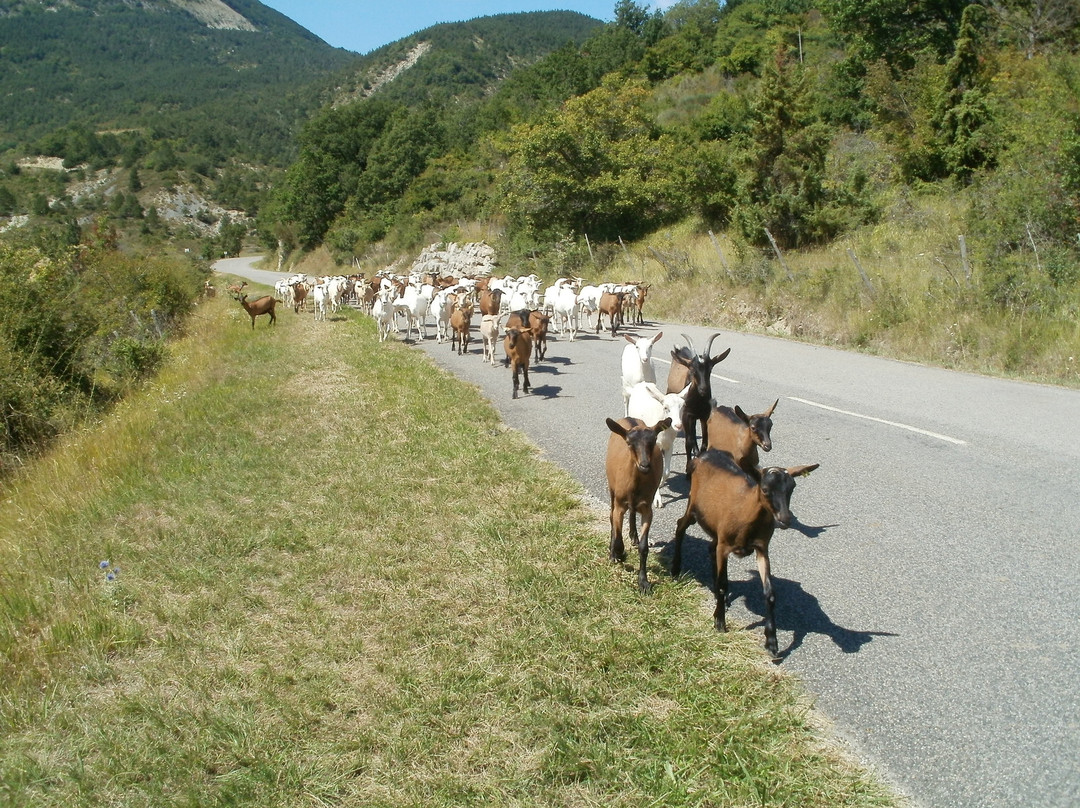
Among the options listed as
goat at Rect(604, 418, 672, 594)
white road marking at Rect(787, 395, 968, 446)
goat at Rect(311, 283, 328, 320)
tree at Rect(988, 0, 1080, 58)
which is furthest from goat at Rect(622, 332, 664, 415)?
tree at Rect(988, 0, 1080, 58)

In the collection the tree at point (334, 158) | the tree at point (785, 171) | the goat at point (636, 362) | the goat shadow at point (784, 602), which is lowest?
the goat shadow at point (784, 602)

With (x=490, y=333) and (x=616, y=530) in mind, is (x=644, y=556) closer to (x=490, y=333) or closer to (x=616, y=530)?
(x=616, y=530)

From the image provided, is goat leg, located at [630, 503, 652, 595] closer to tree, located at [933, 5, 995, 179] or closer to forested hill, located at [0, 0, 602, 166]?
tree, located at [933, 5, 995, 179]

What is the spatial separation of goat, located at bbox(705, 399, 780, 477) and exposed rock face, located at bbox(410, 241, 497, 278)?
2988 cm

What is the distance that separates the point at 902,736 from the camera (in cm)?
342

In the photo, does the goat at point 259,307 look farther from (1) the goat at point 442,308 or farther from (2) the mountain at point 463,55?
(2) the mountain at point 463,55

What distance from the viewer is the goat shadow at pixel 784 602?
168 inches

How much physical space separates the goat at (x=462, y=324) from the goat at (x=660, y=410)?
993 centimetres

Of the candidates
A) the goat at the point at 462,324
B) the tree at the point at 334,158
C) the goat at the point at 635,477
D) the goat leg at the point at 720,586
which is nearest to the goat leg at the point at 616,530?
the goat at the point at 635,477

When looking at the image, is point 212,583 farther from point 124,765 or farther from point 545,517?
point 545,517

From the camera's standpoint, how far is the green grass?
3.29m

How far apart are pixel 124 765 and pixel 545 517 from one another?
3.43m

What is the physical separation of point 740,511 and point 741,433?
1689 millimetres

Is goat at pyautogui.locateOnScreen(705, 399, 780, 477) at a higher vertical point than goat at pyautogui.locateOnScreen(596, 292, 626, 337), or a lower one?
lower
